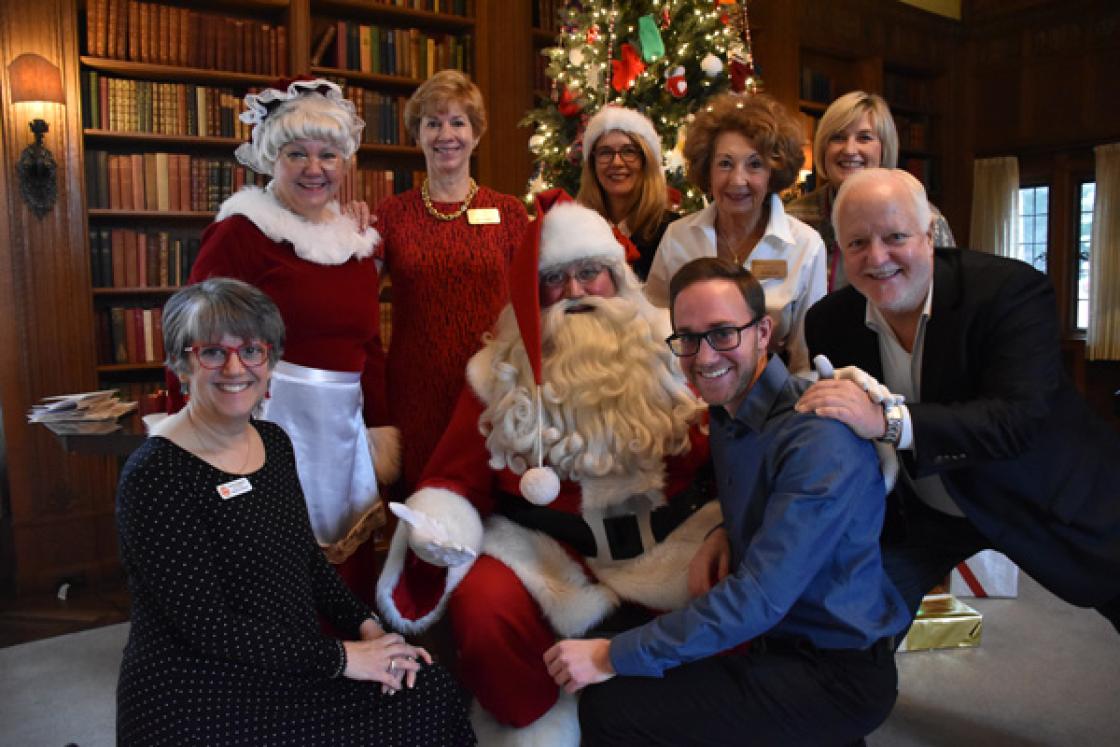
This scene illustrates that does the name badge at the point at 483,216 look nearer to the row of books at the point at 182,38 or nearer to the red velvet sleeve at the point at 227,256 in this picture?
the red velvet sleeve at the point at 227,256

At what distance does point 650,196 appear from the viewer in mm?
3119

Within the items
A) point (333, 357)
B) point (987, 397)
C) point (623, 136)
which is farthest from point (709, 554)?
point (623, 136)

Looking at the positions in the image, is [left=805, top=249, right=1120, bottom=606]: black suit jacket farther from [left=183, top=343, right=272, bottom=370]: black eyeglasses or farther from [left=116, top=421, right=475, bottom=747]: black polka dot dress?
[left=183, top=343, right=272, bottom=370]: black eyeglasses

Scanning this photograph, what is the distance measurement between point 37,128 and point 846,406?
3.63 metres

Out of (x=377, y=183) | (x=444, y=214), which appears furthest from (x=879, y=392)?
(x=377, y=183)

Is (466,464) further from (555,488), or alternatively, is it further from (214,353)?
(214,353)

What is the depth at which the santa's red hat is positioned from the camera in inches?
76.4

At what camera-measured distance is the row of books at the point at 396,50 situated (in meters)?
4.56

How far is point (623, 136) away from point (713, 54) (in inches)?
40.1

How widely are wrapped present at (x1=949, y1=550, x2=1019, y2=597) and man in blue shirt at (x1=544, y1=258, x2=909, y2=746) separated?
2.18m

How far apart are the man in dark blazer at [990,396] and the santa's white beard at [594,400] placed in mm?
502

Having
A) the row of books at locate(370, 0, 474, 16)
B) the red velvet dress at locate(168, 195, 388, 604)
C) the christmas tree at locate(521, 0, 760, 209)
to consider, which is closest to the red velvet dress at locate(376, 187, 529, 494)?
the red velvet dress at locate(168, 195, 388, 604)

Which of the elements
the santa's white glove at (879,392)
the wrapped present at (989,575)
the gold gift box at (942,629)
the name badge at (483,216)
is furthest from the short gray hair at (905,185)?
the wrapped present at (989,575)

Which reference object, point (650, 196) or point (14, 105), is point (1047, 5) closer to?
point (650, 196)
